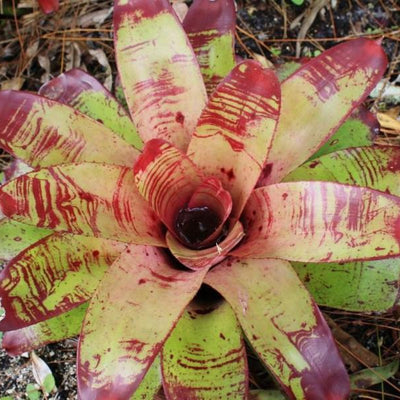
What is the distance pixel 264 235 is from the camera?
1.20 metres

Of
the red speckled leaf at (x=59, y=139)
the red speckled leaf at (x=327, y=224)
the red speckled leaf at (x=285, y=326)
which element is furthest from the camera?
the red speckled leaf at (x=59, y=139)

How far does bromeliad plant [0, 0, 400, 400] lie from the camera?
1.13 m

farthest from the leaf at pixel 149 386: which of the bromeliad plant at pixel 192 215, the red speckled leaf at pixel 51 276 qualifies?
the red speckled leaf at pixel 51 276

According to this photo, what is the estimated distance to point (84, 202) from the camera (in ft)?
3.88

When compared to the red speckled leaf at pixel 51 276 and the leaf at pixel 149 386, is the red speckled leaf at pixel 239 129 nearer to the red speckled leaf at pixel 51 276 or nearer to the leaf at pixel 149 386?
the red speckled leaf at pixel 51 276

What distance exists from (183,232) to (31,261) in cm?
34

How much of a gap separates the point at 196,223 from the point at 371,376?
0.88 meters

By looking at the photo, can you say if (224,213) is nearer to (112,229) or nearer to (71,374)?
(112,229)

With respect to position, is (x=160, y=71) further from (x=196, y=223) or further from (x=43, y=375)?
(x=43, y=375)

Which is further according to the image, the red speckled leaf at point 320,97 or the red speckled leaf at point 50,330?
the red speckled leaf at point 50,330

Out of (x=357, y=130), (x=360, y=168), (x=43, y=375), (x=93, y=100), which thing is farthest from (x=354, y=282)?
(x=43, y=375)

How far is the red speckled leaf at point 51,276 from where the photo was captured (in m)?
1.31

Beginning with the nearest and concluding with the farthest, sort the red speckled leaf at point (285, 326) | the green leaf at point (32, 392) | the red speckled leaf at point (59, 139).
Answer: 1. the red speckled leaf at point (285, 326)
2. the red speckled leaf at point (59, 139)
3. the green leaf at point (32, 392)

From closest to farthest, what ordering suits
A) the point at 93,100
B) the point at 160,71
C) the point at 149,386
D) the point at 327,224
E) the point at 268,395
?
the point at 327,224 < the point at 160,71 < the point at 149,386 < the point at 93,100 < the point at 268,395
